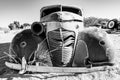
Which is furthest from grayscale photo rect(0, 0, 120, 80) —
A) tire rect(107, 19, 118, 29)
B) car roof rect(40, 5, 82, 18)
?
tire rect(107, 19, 118, 29)

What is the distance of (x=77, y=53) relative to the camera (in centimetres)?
424

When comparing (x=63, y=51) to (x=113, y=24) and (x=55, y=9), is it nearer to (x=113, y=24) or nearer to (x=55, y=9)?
(x=55, y=9)

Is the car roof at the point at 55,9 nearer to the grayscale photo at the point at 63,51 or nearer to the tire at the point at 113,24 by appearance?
the grayscale photo at the point at 63,51

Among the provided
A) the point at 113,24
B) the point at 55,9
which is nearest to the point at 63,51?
the point at 55,9

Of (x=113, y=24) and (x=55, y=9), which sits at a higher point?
(x=55, y=9)

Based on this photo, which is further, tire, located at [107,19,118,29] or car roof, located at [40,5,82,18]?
tire, located at [107,19,118,29]

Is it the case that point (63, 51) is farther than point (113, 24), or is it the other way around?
point (113, 24)

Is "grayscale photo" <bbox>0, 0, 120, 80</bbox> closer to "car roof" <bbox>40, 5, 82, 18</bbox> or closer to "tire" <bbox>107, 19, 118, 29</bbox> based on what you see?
"car roof" <bbox>40, 5, 82, 18</bbox>

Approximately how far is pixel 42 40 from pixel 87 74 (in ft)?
5.44

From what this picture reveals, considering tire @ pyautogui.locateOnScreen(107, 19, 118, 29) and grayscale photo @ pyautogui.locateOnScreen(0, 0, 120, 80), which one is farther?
tire @ pyautogui.locateOnScreen(107, 19, 118, 29)

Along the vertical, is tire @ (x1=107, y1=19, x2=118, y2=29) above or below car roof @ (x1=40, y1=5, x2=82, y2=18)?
below

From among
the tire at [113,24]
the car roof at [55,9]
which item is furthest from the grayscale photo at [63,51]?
the tire at [113,24]

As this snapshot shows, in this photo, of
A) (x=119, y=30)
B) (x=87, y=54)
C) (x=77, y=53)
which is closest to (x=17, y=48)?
(x=77, y=53)

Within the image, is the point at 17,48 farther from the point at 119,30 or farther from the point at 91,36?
the point at 119,30
